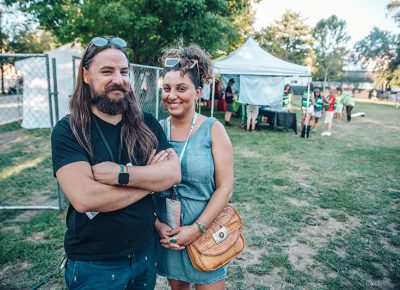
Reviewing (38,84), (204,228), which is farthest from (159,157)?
(38,84)

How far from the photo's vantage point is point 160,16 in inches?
486

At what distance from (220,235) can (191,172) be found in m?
0.45

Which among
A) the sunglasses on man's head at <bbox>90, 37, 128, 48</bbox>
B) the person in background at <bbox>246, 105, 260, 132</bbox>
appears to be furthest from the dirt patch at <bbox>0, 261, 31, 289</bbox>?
the person in background at <bbox>246, 105, 260, 132</bbox>

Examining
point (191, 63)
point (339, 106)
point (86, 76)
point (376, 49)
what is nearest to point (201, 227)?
point (191, 63)

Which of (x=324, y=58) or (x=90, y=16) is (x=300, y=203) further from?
(x=324, y=58)

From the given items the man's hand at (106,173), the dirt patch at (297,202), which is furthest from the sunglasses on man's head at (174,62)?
the dirt patch at (297,202)

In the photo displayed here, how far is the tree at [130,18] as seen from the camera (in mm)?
10961

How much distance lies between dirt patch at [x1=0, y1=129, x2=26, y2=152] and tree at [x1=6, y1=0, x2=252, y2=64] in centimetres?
459

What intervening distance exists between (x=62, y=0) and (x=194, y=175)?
12852 millimetres

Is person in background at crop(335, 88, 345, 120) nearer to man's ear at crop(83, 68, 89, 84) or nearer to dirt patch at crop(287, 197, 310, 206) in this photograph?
dirt patch at crop(287, 197, 310, 206)

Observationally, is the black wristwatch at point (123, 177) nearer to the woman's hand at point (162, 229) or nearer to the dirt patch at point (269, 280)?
the woman's hand at point (162, 229)

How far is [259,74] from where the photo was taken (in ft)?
37.2

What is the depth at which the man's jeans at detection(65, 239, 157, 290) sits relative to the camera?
1521 millimetres

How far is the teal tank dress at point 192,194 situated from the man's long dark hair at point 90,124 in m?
0.24
